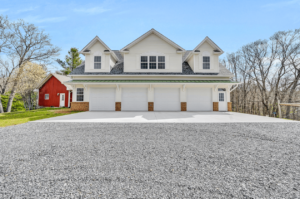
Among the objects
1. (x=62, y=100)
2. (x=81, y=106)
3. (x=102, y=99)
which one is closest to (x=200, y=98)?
(x=102, y=99)

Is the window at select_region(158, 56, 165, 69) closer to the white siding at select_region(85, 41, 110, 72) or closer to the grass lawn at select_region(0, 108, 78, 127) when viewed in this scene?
the white siding at select_region(85, 41, 110, 72)

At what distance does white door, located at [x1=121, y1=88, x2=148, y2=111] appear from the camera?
47.0 ft

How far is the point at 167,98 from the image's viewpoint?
14.4m

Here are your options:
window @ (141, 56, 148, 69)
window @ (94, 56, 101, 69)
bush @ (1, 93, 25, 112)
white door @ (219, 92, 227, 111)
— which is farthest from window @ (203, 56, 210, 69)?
bush @ (1, 93, 25, 112)

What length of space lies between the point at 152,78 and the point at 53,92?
1968 centimetres

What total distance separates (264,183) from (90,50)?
16.0 metres

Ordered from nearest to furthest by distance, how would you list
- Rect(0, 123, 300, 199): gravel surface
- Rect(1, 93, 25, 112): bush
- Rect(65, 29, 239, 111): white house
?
Rect(0, 123, 300, 199): gravel surface < Rect(65, 29, 239, 111): white house < Rect(1, 93, 25, 112): bush

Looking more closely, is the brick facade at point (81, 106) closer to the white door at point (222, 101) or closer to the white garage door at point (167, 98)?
the white garage door at point (167, 98)

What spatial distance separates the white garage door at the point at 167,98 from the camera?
47.1ft

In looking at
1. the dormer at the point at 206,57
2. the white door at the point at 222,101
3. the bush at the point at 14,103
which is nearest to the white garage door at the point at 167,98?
the dormer at the point at 206,57

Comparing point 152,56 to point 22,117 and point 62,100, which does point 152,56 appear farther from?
point 62,100

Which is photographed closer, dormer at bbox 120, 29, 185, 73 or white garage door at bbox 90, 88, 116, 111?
white garage door at bbox 90, 88, 116, 111

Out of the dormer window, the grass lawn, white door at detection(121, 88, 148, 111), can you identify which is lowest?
the grass lawn

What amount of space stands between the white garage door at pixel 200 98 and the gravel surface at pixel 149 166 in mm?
9461
